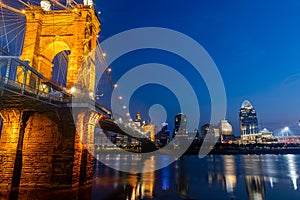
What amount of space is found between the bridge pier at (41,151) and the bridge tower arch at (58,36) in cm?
405

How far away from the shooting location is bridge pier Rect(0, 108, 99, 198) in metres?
16.8

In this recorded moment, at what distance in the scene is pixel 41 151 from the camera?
1780 centimetres

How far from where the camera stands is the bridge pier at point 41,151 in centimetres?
1678

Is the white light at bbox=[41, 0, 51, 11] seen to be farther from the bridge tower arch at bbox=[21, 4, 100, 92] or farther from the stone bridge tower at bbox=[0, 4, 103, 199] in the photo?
the stone bridge tower at bbox=[0, 4, 103, 199]

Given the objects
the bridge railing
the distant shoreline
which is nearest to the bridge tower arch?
the bridge railing

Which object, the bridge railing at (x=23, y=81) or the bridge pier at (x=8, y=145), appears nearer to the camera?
the bridge railing at (x=23, y=81)

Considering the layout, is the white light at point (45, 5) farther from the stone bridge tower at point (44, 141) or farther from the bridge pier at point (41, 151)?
the bridge pier at point (41, 151)

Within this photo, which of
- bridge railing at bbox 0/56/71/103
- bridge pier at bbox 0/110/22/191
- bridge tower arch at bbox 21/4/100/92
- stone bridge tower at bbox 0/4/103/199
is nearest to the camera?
bridge railing at bbox 0/56/71/103

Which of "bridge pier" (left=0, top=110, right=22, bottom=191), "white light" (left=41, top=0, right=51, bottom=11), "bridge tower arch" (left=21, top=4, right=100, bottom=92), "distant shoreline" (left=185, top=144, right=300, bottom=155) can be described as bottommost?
"distant shoreline" (left=185, top=144, right=300, bottom=155)

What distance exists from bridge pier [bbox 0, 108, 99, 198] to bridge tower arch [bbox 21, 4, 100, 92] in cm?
405

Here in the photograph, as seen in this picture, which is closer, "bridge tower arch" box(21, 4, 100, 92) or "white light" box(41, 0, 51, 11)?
"bridge tower arch" box(21, 4, 100, 92)

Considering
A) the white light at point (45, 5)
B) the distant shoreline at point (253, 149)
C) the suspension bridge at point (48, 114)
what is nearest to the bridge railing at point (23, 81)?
the suspension bridge at point (48, 114)

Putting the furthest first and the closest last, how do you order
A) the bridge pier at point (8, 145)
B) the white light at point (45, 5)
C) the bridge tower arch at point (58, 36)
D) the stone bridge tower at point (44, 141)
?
the white light at point (45, 5)
the bridge tower arch at point (58, 36)
the stone bridge tower at point (44, 141)
the bridge pier at point (8, 145)

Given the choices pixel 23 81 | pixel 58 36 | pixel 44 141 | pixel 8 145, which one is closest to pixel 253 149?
pixel 58 36
